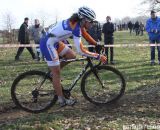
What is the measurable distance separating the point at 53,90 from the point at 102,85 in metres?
1.06

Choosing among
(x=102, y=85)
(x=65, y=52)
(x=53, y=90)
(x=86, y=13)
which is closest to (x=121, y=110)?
(x=102, y=85)

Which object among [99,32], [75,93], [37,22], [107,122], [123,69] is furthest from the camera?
[37,22]

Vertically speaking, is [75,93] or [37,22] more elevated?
[37,22]

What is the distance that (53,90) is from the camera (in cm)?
773

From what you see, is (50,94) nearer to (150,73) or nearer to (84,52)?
(84,52)

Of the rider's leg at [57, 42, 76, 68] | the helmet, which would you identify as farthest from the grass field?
the helmet

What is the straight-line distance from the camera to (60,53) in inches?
303

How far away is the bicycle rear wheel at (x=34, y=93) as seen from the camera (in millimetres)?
7641

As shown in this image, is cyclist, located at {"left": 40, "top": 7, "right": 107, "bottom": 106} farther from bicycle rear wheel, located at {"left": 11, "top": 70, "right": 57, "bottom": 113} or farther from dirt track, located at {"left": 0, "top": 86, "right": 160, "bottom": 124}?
dirt track, located at {"left": 0, "top": 86, "right": 160, "bottom": 124}

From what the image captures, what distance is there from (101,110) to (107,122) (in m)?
0.80

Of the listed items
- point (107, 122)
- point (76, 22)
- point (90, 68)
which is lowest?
point (107, 122)

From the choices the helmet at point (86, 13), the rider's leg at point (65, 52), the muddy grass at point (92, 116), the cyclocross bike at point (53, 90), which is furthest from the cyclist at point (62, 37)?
the muddy grass at point (92, 116)

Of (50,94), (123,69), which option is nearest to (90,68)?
(50,94)

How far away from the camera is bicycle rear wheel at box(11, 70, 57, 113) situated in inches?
A: 301
